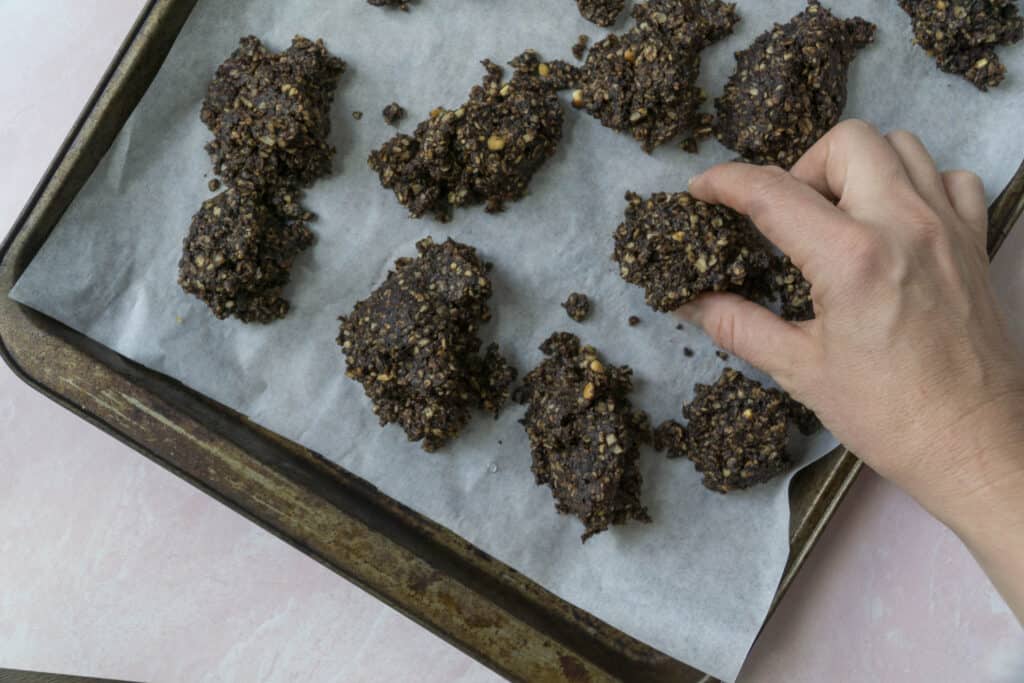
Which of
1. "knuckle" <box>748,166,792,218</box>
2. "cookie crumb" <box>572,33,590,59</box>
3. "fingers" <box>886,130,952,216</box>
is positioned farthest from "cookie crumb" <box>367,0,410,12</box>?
"fingers" <box>886,130,952,216</box>

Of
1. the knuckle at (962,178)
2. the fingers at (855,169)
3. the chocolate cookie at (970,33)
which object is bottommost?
the fingers at (855,169)

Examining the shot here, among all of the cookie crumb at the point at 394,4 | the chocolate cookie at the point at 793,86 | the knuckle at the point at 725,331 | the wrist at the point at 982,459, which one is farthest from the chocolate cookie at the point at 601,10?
the wrist at the point at 982,459

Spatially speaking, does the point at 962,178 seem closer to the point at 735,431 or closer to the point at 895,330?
the point at 895,330

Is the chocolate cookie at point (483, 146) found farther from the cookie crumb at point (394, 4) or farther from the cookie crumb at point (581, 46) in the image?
the cookie crumb at point (394, 4)

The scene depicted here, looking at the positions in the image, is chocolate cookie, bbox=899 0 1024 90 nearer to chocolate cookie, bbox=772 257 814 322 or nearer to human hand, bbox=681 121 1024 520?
human hand, bbox=681 121 1024 520

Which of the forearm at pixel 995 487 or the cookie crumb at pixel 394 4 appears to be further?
the cookie crumb at pixel 394 4

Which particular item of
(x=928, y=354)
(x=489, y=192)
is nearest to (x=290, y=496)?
(x=489, y=192)
